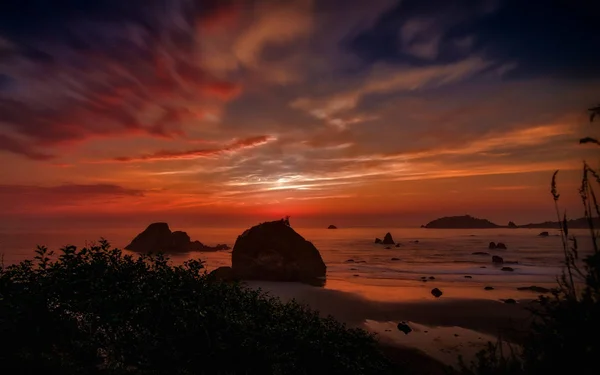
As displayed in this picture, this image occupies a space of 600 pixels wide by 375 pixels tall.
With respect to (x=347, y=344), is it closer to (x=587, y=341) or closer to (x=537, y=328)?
(x=537, y=328)

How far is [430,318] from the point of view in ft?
78.6

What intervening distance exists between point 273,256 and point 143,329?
1135 inches

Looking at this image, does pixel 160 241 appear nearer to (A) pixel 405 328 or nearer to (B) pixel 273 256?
(B) pixel 273 256

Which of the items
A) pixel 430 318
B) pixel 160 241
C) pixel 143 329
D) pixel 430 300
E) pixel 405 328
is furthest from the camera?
pixel 160 241

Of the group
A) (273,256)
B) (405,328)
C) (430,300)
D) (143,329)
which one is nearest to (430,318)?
(405,328)

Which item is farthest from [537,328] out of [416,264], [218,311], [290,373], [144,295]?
[416,264]

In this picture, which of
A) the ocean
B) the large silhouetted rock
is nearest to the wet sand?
the ocean

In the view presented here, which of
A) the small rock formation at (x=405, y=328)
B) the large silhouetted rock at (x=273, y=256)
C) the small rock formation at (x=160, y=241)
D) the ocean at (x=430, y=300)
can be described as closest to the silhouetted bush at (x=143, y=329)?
the ocean at (x=430, y=300)

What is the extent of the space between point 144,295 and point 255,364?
4.29 meters

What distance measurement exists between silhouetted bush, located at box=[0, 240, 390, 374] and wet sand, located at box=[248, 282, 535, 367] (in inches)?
175

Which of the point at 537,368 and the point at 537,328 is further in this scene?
the point at 537,328

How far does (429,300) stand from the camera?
2875 cm

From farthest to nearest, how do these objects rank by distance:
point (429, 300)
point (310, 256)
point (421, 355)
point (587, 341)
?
point (310, 256), point (429, 300), point (421, 355), point (587, 341)

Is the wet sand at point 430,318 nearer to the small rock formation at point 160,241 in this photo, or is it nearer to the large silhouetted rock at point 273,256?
the large silhouetted rock at point 273,256
